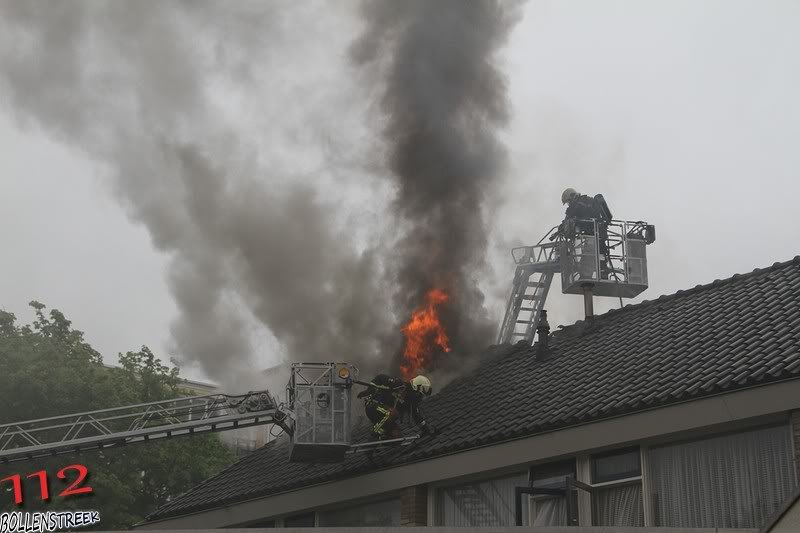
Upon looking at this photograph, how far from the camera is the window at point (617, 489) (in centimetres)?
1485

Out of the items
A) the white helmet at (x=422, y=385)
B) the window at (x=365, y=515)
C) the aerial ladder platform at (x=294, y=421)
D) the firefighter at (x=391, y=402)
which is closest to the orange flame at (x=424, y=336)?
the aerial ladder platform at (x=294, y=421)

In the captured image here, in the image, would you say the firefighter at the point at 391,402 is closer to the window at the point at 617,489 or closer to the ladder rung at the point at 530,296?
the window at the point at 617,489

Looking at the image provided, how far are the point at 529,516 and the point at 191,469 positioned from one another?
2678 centimetres

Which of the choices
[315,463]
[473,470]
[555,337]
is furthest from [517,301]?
[473,470]

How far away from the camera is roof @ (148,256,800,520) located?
48.7 feet

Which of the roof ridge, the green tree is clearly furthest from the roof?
the green tree

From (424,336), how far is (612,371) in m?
6.78

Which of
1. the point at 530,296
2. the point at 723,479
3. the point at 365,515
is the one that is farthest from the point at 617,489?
the point at 530,296

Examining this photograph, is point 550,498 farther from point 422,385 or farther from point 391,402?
point 422,385

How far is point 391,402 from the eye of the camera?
19.9 m

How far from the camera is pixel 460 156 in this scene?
2464 cm

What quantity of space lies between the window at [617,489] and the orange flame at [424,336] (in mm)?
8102

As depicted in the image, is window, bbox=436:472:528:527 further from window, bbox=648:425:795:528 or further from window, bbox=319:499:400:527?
window, bbox=648:425:795:528

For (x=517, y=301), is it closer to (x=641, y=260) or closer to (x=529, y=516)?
(x=641, y=260)
